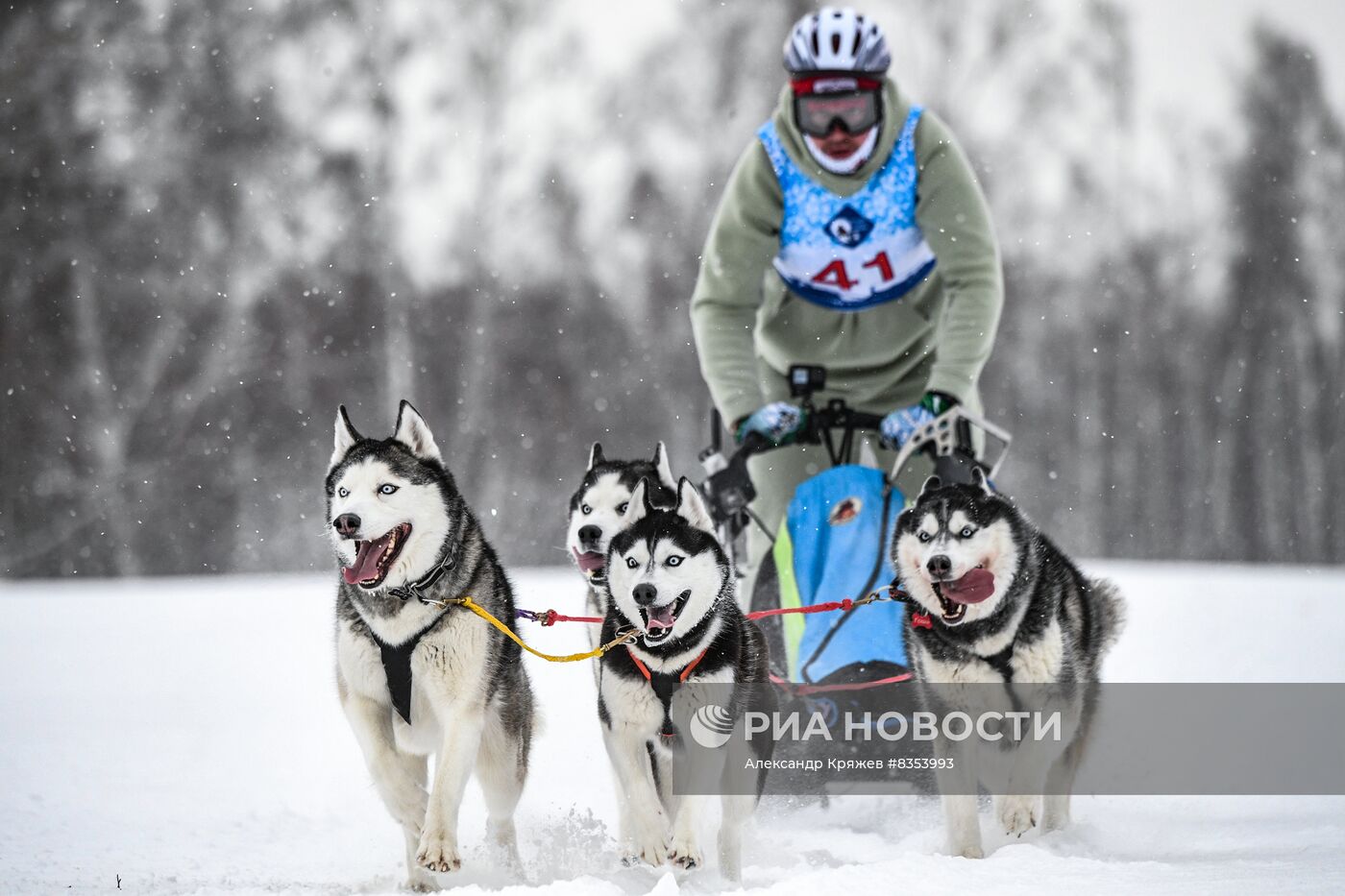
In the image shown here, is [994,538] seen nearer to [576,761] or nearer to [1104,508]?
[576,761]

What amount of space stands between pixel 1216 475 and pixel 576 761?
1722 centimetres

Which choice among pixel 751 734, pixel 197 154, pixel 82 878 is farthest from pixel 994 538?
pixel 197 154

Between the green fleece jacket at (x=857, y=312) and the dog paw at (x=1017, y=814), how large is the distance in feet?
3.58

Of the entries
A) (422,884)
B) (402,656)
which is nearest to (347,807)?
(422,884)

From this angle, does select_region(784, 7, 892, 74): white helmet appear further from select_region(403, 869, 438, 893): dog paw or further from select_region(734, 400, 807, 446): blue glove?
select_region(403, 869, 438, 893): dog paw

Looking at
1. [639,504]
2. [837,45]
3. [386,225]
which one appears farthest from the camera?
[386,225]

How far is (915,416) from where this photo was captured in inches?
136

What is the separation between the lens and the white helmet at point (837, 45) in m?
3.54

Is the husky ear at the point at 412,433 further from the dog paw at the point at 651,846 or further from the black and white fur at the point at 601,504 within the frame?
the dog paw at the point at 651,846

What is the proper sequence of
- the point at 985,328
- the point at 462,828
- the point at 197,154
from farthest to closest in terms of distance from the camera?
the point at 197,154 → the point at 462,828 → the point at 985,328

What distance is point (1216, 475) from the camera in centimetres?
1953

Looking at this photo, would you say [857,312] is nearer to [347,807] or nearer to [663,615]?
[663,615]

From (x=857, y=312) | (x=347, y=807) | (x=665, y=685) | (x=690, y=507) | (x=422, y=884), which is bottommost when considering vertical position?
(x=347, y=807)

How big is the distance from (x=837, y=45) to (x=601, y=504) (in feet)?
4.67
